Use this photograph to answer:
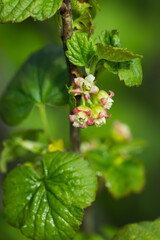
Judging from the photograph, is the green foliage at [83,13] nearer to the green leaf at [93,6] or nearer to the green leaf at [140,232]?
the green leaf at [93,6]

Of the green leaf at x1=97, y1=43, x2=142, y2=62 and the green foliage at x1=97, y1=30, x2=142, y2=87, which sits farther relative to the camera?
the green foliage at x1=97, y1=30, x2=142, y2=87

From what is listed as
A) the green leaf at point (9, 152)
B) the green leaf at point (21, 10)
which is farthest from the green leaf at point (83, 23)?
the green leaf at point (9, 152)

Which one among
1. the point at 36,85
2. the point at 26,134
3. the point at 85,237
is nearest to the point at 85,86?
the point at 36,85

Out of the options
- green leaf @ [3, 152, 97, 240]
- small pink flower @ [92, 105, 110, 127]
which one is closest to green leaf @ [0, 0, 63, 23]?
small pink flower @ [92, 105, 110, 127]

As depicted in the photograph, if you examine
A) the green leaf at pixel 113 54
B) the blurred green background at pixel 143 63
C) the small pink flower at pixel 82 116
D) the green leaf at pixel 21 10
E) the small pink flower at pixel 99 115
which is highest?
the green leaf at pixel 21 10

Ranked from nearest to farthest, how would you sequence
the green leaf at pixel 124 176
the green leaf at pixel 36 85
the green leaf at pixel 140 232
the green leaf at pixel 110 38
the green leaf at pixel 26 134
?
the green leaf at pixel 110 38 < the green leaf at pixel 140 232 < the green leaf at pixel 36 85 < the green leaf at pixel 26 134 < the green leaf at pixel 124 176

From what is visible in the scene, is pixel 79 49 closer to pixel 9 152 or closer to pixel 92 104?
pixel 92 104

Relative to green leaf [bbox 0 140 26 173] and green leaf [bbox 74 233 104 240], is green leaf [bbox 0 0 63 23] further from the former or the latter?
green leaf [bbox 74 233 104 240]
